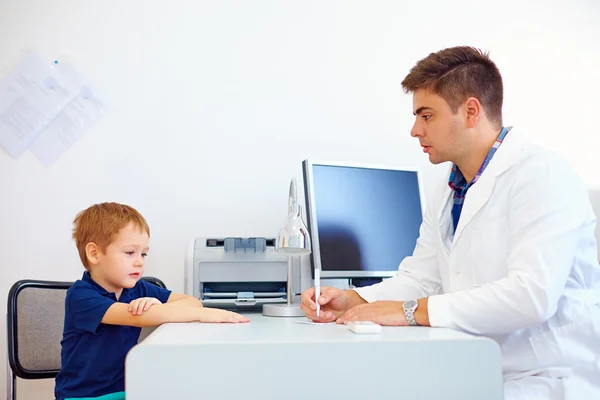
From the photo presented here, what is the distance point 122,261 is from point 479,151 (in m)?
0.97

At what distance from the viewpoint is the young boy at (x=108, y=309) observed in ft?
4.71

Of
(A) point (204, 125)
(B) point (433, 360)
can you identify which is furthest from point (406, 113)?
(B) point (433, 360)

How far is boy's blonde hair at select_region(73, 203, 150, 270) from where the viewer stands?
5.41ft

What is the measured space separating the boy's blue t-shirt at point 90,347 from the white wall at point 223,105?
98cm

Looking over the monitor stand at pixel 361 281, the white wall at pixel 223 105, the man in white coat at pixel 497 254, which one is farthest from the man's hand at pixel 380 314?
the white wall at pixel 223 105

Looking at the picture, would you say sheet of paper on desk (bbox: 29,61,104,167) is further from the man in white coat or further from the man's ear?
the man's ear

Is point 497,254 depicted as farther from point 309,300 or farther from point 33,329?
point 33,329

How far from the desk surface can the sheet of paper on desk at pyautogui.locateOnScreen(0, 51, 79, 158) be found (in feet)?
5.09

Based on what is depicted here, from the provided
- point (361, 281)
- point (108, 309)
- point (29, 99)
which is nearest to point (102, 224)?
point (108, 309)

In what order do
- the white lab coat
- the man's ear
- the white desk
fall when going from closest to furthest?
1. the white desk
2. the white lab coat
3. the man's ear

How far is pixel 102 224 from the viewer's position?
1655mm

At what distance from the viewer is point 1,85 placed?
8.32 feet

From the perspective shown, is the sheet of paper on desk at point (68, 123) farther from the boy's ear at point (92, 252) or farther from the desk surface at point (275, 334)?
the desk surface at point (275, 334)

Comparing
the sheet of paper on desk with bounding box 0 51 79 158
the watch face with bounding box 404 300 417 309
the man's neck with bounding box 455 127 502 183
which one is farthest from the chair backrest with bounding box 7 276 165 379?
the man's neck with bounding box 455 127 502 183
